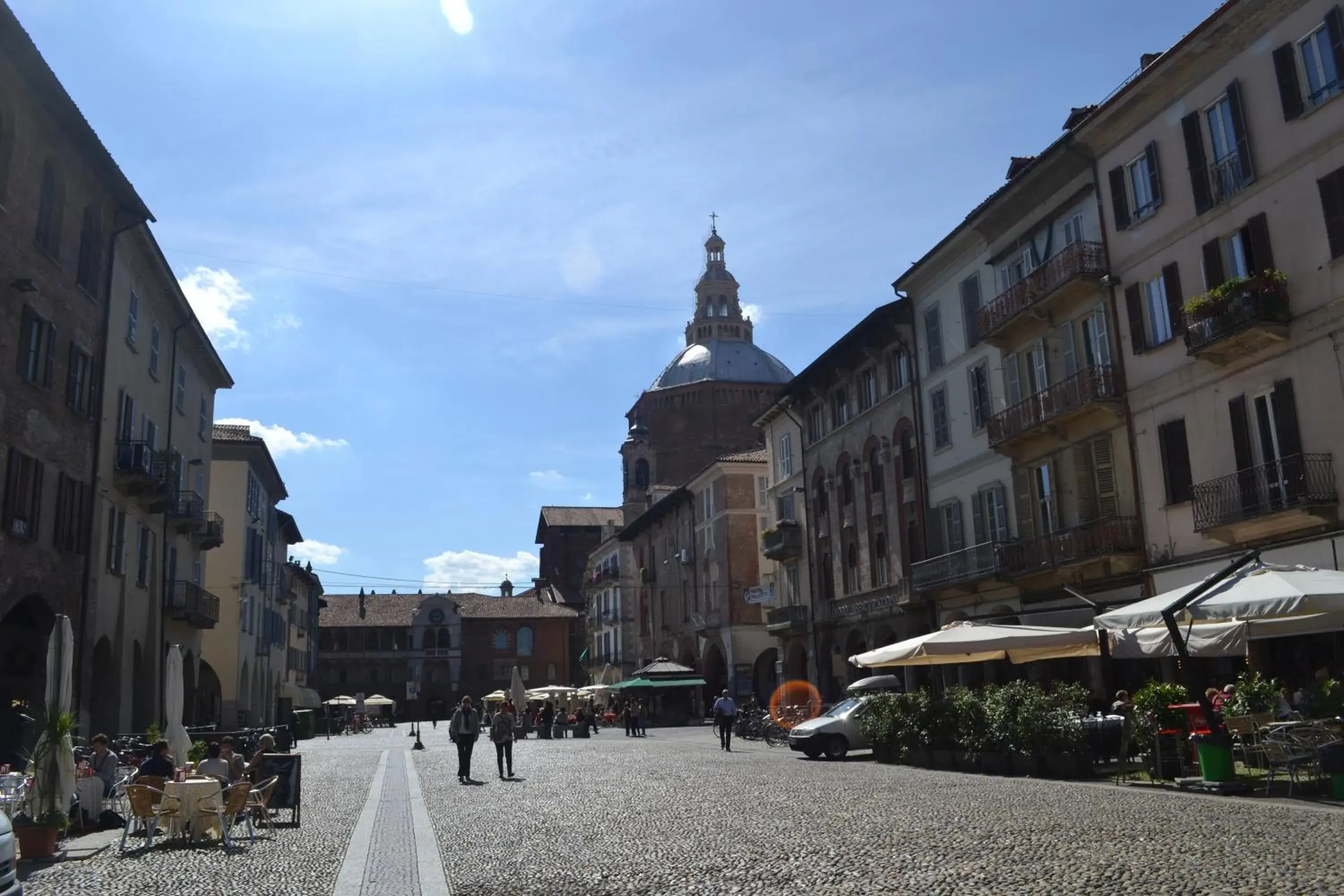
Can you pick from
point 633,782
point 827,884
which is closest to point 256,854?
point 827,884

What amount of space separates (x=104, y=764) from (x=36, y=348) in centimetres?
937

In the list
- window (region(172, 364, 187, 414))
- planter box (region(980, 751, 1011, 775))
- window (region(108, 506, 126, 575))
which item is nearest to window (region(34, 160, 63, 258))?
window (region(108, 506, 126, 575))

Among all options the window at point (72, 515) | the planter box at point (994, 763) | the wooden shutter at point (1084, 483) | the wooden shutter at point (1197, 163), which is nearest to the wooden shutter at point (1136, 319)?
the wooden shutter at point (1197, 163)

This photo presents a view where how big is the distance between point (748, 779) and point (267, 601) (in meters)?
38.9

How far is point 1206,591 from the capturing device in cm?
1535

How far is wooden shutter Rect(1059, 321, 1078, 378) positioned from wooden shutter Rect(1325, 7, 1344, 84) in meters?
8.59

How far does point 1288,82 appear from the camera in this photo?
66.1 feet

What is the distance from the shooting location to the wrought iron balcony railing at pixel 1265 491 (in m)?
19.1

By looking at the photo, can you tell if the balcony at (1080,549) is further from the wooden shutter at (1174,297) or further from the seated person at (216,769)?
the seated person at (216,769)

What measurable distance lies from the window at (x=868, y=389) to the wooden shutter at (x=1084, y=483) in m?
11.8

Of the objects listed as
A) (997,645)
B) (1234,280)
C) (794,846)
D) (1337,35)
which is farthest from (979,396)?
(794,846)

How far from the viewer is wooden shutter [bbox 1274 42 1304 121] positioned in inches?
785

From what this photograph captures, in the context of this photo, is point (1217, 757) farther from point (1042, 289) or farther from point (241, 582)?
point (241, 582)

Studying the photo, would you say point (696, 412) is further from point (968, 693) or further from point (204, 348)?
point (968, 693)
